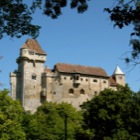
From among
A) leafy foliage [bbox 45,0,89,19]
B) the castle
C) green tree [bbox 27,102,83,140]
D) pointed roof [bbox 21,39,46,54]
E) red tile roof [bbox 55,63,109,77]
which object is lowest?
leafy foliage [bbox 45,0,89,19]

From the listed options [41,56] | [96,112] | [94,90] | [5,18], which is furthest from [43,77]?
[5,18]

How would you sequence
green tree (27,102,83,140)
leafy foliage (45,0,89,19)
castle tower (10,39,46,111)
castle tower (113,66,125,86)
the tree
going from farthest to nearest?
castle tower (113,66,125,86) < castle tower (10,39,46,111) < green tree (27,102,83,140) < the tree < leafy foliage (45,0,89,19)

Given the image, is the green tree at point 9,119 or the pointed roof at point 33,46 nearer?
the green tree at point 9,119

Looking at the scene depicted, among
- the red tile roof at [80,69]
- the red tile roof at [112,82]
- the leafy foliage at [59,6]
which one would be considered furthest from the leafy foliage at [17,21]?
the red tile roof at [112,82]

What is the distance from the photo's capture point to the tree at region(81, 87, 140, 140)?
40812mm

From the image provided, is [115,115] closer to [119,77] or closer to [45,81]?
[45,81]

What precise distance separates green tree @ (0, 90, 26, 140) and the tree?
7.40 meters

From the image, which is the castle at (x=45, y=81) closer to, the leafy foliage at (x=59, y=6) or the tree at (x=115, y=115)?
the tree at (x=115, y=115)

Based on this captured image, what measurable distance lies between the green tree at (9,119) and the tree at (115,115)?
740 centimetres

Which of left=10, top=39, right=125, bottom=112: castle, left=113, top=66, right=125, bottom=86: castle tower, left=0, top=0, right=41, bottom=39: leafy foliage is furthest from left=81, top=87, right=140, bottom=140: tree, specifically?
left=113, top=66, right=125, bottom=86: castle tower

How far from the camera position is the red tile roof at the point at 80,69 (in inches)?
4003

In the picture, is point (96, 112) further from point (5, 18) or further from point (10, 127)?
point (5, 18)

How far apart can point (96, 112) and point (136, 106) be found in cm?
432

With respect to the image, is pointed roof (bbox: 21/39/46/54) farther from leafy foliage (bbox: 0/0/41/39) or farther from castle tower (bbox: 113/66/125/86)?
leafy foliage (bbox: 0/0/41/39)
